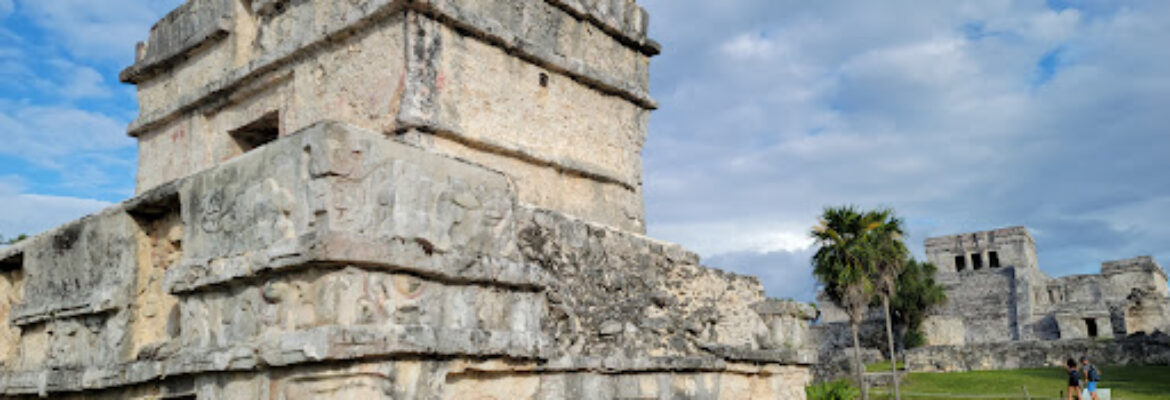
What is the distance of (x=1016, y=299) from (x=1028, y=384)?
27.4 metres

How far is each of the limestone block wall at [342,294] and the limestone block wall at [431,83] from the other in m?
1.04

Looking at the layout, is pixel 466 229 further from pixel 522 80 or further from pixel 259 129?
pixel 259 129

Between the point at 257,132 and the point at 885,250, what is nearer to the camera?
the point at 257,132

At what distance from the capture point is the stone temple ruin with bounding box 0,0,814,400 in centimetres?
355

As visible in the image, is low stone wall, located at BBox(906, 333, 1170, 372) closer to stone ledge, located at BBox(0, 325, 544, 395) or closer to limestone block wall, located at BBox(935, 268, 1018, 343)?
limestone block wall, located at BBox(935, 268, 1018, 343)

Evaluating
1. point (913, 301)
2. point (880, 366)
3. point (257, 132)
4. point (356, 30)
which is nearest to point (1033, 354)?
point (880, 366)

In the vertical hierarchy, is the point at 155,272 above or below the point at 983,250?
below

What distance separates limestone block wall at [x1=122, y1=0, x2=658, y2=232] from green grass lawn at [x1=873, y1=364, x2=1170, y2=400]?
1231 centimetres

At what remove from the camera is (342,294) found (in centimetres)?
344

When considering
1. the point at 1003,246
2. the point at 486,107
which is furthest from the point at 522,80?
the point at 1003,246

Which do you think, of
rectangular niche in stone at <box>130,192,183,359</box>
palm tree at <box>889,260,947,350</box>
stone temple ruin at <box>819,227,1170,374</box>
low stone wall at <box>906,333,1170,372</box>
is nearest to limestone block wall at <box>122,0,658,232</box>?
rectangular niche in stone at <box>130,192,183,359</box>

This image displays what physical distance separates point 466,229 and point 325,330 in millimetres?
893

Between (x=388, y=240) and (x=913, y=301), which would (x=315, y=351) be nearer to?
(x=388, y=240)

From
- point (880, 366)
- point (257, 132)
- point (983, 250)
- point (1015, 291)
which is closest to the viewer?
point (257, 132)
